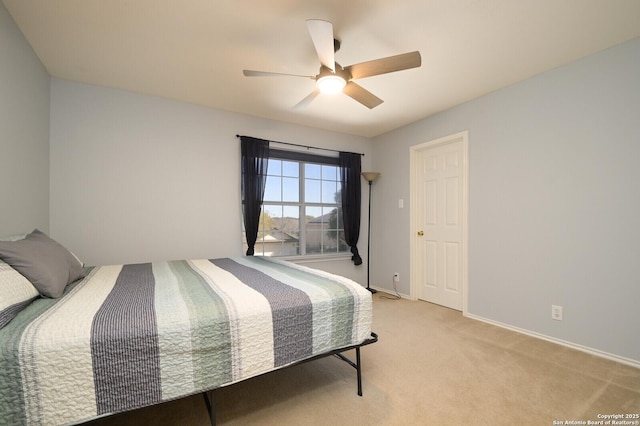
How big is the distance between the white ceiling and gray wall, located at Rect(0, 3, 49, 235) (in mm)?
151

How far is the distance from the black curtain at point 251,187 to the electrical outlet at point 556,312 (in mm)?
3110

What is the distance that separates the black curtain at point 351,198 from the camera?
4.36m

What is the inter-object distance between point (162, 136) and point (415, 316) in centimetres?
349

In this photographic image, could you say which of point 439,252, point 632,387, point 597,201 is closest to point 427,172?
point 439,252

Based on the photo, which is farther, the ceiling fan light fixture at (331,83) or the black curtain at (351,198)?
the black curtain at (351,198)

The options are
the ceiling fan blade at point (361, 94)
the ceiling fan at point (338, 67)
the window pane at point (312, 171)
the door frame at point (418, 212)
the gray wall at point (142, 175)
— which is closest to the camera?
the ceiling fan at point (338, 67)

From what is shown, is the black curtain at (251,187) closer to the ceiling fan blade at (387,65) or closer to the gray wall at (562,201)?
the ceiling fan blade at (387,65)

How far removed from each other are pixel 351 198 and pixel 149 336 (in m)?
3.53

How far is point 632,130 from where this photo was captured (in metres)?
2.13

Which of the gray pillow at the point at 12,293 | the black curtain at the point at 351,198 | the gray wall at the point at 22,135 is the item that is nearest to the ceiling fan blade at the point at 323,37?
the gray pillow at the point at 12,293

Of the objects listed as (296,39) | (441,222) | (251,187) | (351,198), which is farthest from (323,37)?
(351,198)

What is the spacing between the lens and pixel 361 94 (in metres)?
2.35

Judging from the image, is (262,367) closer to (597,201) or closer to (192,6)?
(192,6)

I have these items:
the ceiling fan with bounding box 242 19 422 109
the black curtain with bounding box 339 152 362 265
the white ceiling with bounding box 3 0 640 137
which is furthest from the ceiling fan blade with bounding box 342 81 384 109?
the black curtain with bounding box 339 152 362 265
